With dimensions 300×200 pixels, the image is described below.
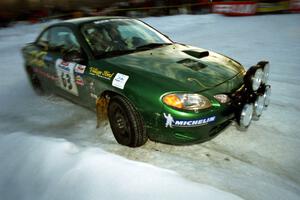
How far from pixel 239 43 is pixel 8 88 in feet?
20.7

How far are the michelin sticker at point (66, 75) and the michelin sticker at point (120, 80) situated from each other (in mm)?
837

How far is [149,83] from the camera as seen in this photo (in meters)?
2.89

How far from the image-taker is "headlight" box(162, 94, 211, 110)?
109 inches

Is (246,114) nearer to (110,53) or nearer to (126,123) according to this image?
(126,123)

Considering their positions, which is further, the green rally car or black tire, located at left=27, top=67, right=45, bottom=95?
black tire, located at left=27, top=67, right=45, bottom=95

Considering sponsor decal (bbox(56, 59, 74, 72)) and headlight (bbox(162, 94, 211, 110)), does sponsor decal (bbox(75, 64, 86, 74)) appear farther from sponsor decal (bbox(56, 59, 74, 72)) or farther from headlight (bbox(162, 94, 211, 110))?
headlight (bbox(162, 94, 211, 110))

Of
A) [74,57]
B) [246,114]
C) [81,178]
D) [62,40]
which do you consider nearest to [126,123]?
[81,178]

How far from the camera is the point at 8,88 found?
583cm

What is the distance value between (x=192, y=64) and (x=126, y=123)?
989 mm

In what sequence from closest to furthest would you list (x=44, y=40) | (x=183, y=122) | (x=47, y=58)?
Answer: (x=183, y=122), (x=47, y=58), (x=44, y=40)

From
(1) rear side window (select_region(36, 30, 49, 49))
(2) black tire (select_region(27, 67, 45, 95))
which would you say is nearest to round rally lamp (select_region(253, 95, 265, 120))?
(1) rear side window (select_region(36, 30, 49, 49))

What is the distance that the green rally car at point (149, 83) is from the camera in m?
2.80

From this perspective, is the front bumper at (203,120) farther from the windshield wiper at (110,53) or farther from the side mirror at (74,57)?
the side mirror at (74,57)

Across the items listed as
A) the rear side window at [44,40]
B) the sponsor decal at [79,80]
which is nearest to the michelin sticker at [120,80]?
the sponsor decal at [79,80]
